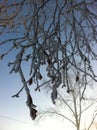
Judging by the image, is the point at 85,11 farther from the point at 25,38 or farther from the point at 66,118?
the point at 66,118

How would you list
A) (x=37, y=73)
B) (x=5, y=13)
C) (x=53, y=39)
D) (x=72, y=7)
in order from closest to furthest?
(x=37, y=73) < (x=53, y=39) < (x=72, y=7) < (x=5, y=13)

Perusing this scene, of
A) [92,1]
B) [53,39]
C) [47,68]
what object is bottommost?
[47,68]

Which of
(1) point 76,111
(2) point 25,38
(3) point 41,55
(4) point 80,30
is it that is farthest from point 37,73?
(1) point 76,111

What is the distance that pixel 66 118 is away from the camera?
73.5ft

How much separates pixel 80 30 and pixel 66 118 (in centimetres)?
1986

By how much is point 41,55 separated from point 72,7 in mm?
840

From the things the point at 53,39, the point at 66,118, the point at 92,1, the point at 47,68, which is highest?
the point at 92,1

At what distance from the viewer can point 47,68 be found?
2240 mm

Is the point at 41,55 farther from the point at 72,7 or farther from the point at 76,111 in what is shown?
the point at 76,111

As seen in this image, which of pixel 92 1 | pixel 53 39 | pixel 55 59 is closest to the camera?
pixel 55 59

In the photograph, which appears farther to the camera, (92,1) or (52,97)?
(92,1)

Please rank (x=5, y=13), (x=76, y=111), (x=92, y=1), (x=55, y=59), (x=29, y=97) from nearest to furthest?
(x=29, y=97), (x=55, y=59), (x=92, y=1), (x=5, y=13), (x=76, y=111)

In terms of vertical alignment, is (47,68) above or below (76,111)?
above

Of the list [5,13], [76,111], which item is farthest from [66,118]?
[5,13]
